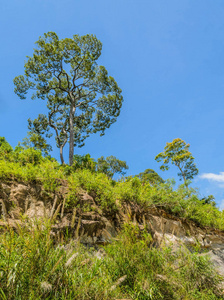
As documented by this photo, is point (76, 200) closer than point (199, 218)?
Yes

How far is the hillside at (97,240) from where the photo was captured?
6.13 feet

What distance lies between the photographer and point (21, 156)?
22.4 ft

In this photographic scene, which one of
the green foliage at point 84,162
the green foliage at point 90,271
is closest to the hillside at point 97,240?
the green foliage at point 90,271

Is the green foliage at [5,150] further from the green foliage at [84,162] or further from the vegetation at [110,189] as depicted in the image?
the green foliage at [84,162]

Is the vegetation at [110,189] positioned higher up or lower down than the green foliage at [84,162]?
lower down

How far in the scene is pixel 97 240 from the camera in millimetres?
4531

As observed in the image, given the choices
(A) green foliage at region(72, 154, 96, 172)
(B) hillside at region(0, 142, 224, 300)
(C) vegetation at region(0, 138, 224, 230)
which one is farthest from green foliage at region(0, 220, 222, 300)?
(A) green foliage at region(72, 154, 96, 172)

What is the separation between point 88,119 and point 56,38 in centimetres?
735

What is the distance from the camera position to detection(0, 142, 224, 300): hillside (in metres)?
1.87

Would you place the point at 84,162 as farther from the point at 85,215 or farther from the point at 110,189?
the point at 85,215

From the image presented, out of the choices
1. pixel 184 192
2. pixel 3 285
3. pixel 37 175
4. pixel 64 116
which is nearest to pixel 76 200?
pixel 37 175

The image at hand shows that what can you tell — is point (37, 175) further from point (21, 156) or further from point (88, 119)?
point (88, 119)

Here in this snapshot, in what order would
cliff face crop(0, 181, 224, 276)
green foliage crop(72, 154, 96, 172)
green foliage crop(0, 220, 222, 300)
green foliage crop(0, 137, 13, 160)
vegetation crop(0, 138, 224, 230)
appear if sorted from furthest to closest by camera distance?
green foliage crop(72, 154, 96, 172) < green foliage crop(0, 137, 13, 160) < vegetation crop(0, 138, 224, 230) < cliff face crop(0, 181, 224, 276) < green foliage crop(0, 220, 222, 300)

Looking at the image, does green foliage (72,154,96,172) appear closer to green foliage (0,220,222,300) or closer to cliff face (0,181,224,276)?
cliff face (0,181,224,276)
